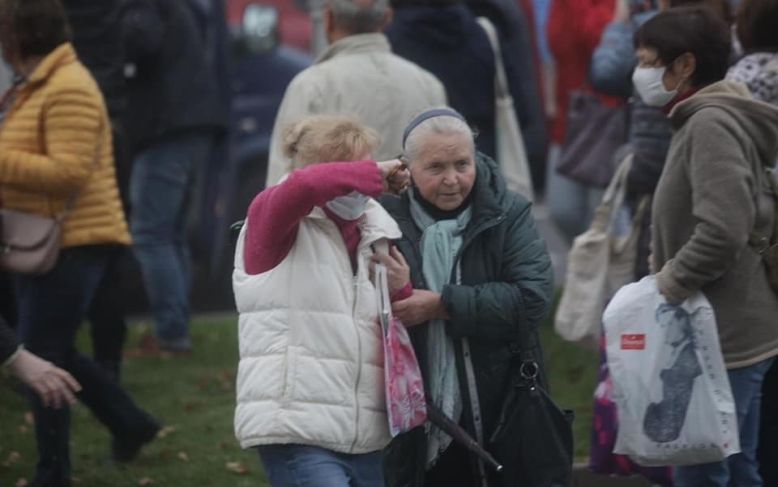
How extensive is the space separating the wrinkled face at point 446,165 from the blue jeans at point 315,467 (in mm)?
706

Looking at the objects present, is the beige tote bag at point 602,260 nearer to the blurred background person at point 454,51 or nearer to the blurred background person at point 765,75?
the blurred background person at point 765,75

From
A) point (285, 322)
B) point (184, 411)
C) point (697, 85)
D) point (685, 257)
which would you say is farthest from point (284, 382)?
point (184, 411)

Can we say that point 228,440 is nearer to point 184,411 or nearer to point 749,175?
point 184,411

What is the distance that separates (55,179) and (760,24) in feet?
7.61

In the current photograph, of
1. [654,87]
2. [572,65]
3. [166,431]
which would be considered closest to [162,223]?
[166,431]

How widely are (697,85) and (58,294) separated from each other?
229 cm

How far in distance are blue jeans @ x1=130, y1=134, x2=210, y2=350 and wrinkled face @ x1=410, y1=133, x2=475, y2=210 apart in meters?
4.43

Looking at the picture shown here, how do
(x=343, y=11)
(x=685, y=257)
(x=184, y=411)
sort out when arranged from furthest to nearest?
1. (x=184, y=411)
2. (x=343, y=11)
3. (x=685, y=257)

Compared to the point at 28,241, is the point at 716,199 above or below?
above

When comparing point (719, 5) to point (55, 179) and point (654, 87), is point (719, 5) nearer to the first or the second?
point (654, 87)

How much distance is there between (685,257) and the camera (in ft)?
17.5

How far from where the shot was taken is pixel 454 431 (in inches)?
199

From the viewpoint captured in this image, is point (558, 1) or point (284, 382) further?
point (558, 1)

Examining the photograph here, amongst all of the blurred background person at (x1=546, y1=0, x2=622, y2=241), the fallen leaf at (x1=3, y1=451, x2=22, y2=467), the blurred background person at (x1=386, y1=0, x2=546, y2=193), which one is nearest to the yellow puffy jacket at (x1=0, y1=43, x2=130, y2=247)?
the fallen leaf at (x1=3, y1=451, x2=22, y2=467)
